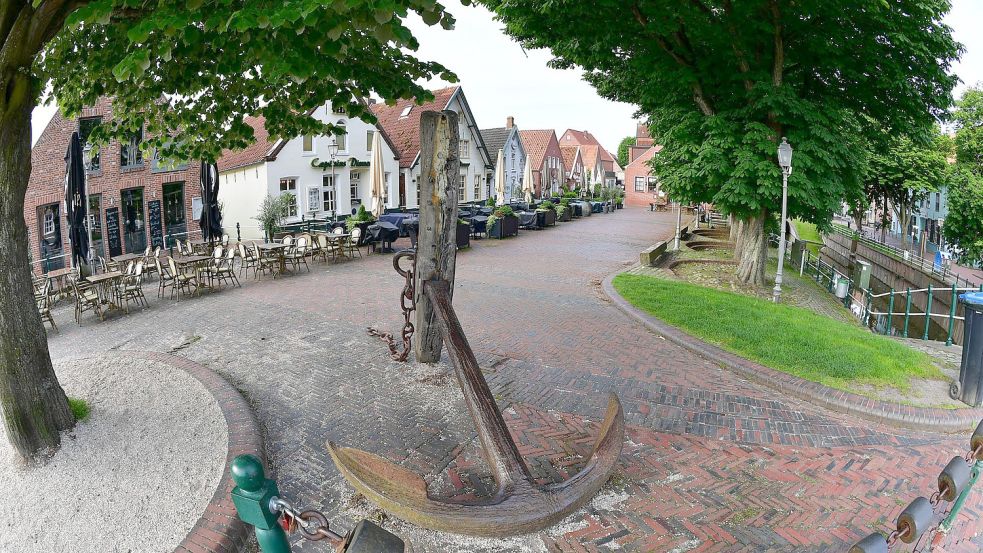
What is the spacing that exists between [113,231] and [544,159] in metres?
41.5

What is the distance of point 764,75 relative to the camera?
12.1 meters

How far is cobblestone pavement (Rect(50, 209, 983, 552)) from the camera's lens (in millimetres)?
4246

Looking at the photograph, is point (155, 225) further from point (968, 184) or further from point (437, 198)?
point (968, 184)

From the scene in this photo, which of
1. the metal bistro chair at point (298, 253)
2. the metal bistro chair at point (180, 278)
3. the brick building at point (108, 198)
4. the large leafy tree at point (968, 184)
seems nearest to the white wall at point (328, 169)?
the brick building at point (108, 198)

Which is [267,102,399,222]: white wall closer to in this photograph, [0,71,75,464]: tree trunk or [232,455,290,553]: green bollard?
[0,71,75,464]: tree trunk

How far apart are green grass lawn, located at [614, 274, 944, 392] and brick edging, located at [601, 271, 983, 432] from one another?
228 millimetres

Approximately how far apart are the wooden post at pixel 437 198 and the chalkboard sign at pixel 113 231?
16038 millimetres

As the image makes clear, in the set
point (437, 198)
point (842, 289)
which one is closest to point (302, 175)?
point (437, 198)

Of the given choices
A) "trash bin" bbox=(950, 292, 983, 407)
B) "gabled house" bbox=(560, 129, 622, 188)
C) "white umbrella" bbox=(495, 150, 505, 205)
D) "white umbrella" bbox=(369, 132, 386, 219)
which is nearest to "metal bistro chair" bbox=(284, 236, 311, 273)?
"white umbrella" bbox=(369, 132, 386, 219)

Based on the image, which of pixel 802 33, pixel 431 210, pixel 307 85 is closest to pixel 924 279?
pixel 802 33

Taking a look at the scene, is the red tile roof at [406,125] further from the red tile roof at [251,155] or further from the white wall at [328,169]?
the red tile roof at [251,155]

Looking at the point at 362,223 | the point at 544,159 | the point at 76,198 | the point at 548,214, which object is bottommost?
the point at 362,223

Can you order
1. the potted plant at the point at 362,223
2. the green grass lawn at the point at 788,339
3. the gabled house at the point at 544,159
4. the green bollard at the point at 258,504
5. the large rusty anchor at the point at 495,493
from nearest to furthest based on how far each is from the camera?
the green bollard at the point at 258,504 → the large rusty anchor at the point at 495,493 → the green grass lawn at the point at 788,339 → the potted plant at the point at 362,223 → the gabled house at the point at 544,159

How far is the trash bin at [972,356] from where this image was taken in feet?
20.7
